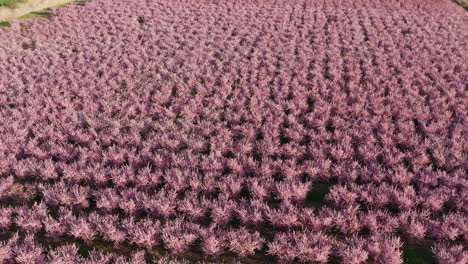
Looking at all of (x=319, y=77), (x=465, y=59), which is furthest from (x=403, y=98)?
(x=465, y=59)

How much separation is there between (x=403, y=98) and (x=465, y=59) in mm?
5278

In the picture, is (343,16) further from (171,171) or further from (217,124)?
(171,171)

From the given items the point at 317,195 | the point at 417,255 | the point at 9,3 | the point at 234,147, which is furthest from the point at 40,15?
the point at 417,255

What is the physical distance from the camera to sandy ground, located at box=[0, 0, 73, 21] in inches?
715

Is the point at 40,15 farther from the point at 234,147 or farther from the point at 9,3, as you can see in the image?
the point at 234,147

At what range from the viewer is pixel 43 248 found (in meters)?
4.68

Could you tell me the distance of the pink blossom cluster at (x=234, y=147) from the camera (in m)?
4.79

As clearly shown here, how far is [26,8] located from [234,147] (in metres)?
19.4

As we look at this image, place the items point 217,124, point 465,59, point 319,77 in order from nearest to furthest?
point 217,124
point 319,77
point 465,59

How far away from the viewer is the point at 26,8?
19.3 m

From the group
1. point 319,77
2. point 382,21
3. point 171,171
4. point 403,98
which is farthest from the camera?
point 382,21

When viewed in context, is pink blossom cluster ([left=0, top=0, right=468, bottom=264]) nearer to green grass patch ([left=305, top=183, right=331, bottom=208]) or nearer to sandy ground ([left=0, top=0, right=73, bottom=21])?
green grass patch ([left=305, top=183, right=331, bottom=208])

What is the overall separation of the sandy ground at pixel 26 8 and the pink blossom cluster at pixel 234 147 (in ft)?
17.0

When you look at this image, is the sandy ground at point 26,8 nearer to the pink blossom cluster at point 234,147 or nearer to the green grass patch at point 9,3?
the green grass patch at point 9,3
